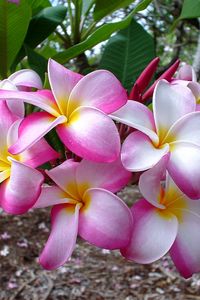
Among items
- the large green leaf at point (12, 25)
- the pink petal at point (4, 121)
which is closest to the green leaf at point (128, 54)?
the large green leaf at point (12, 25)

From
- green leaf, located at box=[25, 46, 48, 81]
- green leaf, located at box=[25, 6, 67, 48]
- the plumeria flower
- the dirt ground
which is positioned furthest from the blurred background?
the plumeria flower

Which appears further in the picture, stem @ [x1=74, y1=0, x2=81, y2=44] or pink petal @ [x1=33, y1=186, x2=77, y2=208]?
stem @ [x1=74, y1=0, x2=81, y2=44]

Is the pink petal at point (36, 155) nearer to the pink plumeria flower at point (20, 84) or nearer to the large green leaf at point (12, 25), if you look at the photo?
the pink plumeria flower at point (20, 84)

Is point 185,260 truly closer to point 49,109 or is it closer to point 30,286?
point 49,109

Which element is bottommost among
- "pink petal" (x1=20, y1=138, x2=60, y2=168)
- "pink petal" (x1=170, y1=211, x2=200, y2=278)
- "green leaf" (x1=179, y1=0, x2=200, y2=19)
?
"pink petal" (x1=170, y1=211, x2=200, y2=278)

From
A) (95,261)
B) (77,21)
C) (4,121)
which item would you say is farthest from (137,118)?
(95,261)

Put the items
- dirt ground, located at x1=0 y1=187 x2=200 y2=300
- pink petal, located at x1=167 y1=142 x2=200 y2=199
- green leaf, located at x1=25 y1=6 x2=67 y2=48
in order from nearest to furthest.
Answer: pink petal, located at x1=167 y1=142 x2=200 y2=199, green leaf, located at x1=25 y1=6 x2=67 y2=48, dirt ground, located at x1=0 y1=187 x2=200 y2=300

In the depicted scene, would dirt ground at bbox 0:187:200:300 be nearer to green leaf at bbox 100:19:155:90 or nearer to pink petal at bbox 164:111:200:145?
green leaf at bbox 100:19:155:90
